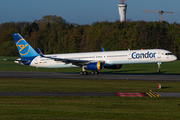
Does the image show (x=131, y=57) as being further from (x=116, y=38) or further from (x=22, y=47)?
(x=116, y=38)

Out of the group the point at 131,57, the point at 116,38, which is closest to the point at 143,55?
the point at 131,57

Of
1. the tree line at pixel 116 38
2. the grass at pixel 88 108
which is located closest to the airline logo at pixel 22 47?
the grass at pixel 88 108

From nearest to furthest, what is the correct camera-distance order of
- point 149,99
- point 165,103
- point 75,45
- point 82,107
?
point 82,107, point 165,103, point 149,99, point 75,45

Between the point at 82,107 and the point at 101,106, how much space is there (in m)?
1.32

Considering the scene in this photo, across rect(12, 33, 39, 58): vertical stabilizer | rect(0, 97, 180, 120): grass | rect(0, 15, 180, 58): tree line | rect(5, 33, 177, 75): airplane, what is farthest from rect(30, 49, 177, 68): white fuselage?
rect(0, 15, 180, 58): tree line

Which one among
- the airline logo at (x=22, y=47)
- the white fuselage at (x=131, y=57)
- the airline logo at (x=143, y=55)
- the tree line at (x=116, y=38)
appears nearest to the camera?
the airline logo at (x=143, y=55)

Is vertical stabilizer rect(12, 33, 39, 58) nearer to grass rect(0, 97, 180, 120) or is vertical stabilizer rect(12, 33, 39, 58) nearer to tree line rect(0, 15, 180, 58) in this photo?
grass rect(0, 97, 180, 120)

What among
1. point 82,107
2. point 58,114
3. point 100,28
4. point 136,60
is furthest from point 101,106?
point 100,28

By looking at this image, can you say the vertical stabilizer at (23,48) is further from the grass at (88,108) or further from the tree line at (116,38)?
the tree line at (116,38)

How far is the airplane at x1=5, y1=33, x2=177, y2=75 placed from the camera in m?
46.5

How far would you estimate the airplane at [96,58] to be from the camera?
46.5 m

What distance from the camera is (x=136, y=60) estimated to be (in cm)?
4666

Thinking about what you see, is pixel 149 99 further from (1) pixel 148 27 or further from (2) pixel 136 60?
(1) pixel 148 27

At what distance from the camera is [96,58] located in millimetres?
48594
